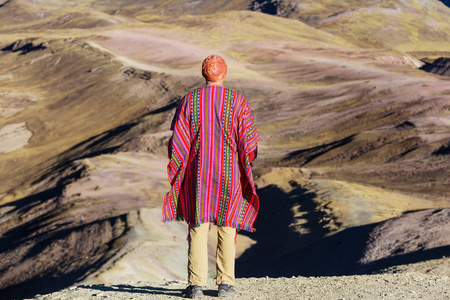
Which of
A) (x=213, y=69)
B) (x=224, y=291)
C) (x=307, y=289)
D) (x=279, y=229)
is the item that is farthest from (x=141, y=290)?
(x=279, y=229)

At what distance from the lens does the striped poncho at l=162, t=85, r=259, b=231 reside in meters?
4.59

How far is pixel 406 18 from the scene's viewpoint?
69.9 m

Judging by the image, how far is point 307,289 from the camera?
5.12 meters

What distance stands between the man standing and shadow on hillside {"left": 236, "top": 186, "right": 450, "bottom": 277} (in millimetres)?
3498

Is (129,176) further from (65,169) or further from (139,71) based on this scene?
(139,71)

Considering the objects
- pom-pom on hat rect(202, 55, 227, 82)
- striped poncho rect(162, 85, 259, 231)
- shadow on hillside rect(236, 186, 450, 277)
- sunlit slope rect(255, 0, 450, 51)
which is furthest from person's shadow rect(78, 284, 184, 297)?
sunlit slope rect(255, 0, 450, 51)

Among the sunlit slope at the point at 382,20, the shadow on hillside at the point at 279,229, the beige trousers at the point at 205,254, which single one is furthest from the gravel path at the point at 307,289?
the sunlit slope at the point at 382,20

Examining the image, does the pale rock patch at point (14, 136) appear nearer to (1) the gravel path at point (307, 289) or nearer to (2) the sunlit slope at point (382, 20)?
(1) the gravel path at point (307, 289)

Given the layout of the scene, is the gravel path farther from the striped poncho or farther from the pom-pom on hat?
the pom-pom on hat

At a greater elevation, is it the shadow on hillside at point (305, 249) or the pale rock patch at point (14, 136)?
the shadow on hillside at point (305, 249)

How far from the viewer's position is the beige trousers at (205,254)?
4.71 metres

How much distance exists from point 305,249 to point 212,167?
566cm

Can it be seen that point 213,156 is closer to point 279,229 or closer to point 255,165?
point 279,229

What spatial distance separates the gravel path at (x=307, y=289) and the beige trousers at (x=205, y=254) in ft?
0.67
